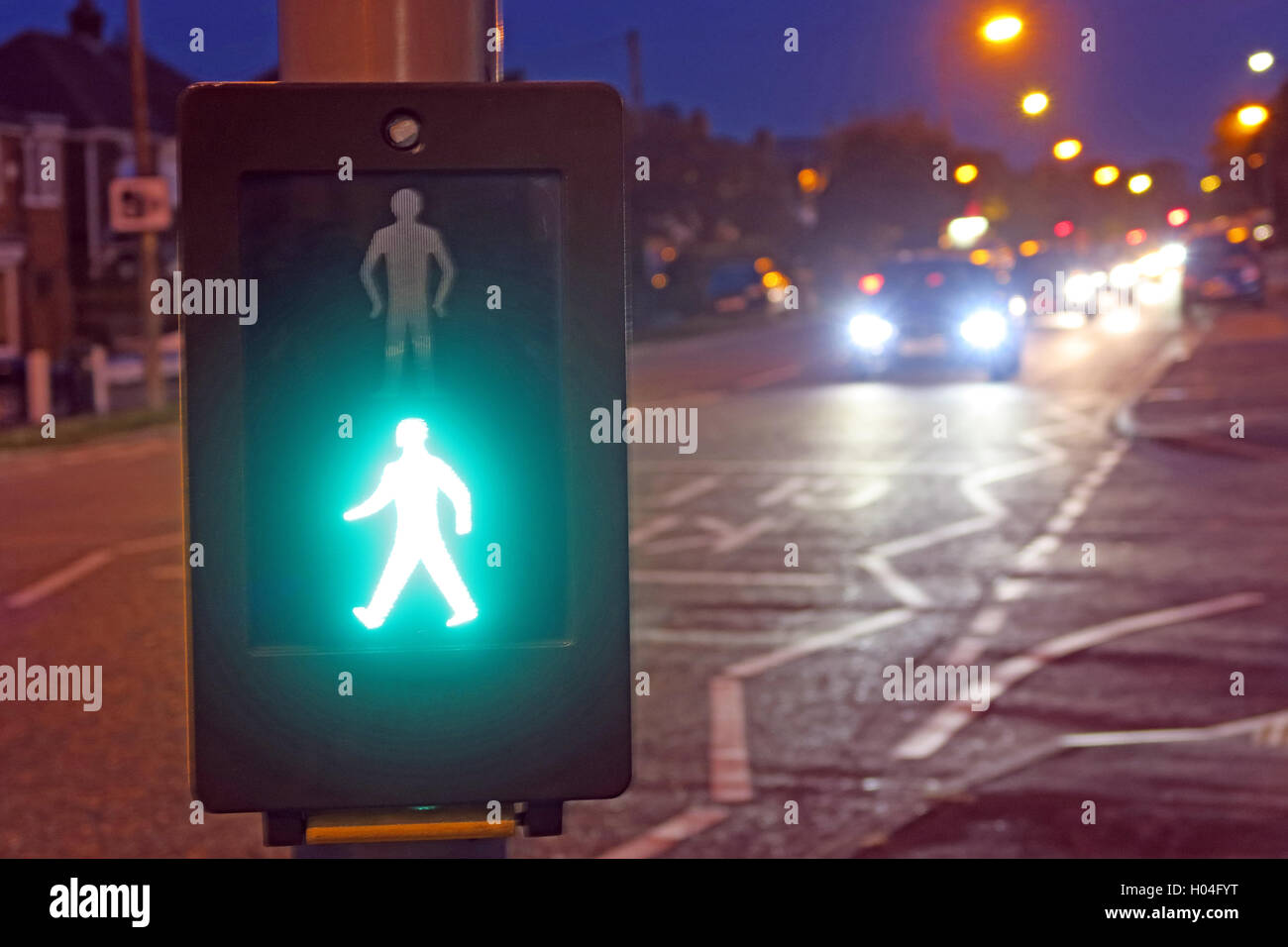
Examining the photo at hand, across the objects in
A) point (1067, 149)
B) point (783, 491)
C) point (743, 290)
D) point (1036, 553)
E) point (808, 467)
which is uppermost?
point (743, 290)

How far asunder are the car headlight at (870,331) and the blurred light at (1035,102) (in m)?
8.67

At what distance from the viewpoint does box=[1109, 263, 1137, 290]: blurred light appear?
3354 inches

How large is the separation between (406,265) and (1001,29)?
75.6ft

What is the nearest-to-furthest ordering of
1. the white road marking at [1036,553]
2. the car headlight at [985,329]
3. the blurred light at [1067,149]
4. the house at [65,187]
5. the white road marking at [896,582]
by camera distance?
the white road marking at [896,582], the white road marking at [1036,553], the blurred light at [1067,149], the car headlight at [985,329], the house at [65,187]

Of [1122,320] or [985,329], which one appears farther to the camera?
[1122,320]

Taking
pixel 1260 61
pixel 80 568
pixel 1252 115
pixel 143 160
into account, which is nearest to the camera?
pixel 80 568

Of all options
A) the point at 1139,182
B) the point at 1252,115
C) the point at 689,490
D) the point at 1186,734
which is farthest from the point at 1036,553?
the point at 1252,115

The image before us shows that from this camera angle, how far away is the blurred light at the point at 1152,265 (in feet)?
304

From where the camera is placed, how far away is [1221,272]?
50531mm

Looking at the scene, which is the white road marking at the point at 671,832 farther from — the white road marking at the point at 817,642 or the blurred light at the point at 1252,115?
the blurred light at the point at 1252,115

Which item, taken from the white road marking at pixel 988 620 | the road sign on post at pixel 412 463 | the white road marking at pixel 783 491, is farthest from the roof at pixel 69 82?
the road sign on post at pixel 412 463

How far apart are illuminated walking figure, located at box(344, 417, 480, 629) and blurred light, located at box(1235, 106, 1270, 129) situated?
2736 cm

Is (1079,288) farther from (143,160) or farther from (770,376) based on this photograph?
(143,160)

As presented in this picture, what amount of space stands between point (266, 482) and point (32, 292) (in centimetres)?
4830
